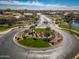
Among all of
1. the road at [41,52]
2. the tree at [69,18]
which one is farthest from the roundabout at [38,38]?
the tree at [69,18]

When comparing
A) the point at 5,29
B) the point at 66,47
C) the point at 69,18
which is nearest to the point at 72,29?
the point at 69,18

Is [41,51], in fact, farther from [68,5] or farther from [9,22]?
[68,5]

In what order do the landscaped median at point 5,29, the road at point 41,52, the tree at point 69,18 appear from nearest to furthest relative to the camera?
the road at point 41,52 → the landscaped median at point 5,29 → the tree at point 69,18

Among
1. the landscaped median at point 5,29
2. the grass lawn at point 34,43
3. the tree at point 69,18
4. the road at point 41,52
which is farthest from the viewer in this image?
the tree at point 69,18

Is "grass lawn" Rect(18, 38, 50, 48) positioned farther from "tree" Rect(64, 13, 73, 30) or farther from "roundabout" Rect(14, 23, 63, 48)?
"tree" Rect(64, 13, 73, 30)

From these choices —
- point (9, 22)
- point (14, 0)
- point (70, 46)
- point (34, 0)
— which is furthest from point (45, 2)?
point (70, 46)

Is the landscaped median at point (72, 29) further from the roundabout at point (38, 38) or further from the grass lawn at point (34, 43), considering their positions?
the grass lawn at point (34, 43)
